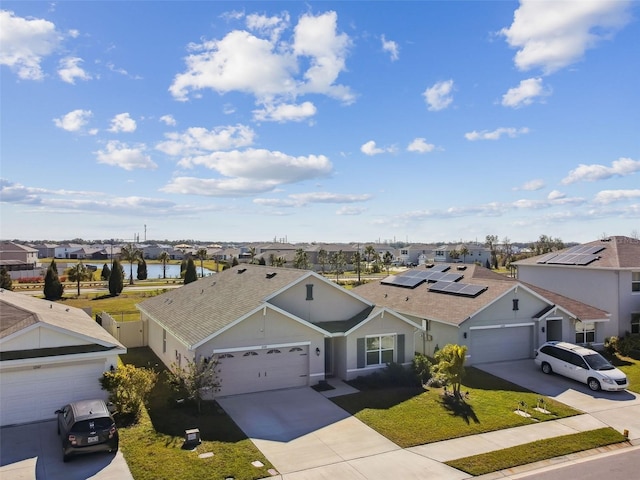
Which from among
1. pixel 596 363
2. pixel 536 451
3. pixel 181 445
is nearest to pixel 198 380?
pixel 181 445

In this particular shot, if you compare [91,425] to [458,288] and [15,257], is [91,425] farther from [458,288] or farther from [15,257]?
[15,257]

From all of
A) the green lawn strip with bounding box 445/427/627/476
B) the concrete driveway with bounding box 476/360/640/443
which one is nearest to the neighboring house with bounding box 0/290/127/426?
the green lawn strip with bounding box 445/427/627/476

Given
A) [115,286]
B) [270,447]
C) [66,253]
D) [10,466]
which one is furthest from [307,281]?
[66,253]

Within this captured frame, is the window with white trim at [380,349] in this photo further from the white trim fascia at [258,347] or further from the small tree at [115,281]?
the small tree at [115,281]

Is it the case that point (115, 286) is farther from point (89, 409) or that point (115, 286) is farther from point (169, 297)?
point (89, 409)

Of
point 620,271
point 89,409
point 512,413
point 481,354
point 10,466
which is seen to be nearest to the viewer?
point 10,466

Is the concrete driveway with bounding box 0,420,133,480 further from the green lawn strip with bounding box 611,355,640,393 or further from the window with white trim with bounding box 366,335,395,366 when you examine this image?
the green lawn strip with bounding box 611,355,640,393

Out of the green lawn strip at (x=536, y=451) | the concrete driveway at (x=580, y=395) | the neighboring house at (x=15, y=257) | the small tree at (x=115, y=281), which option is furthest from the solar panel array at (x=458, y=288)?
the neighboring house at (x=15, y=257)
